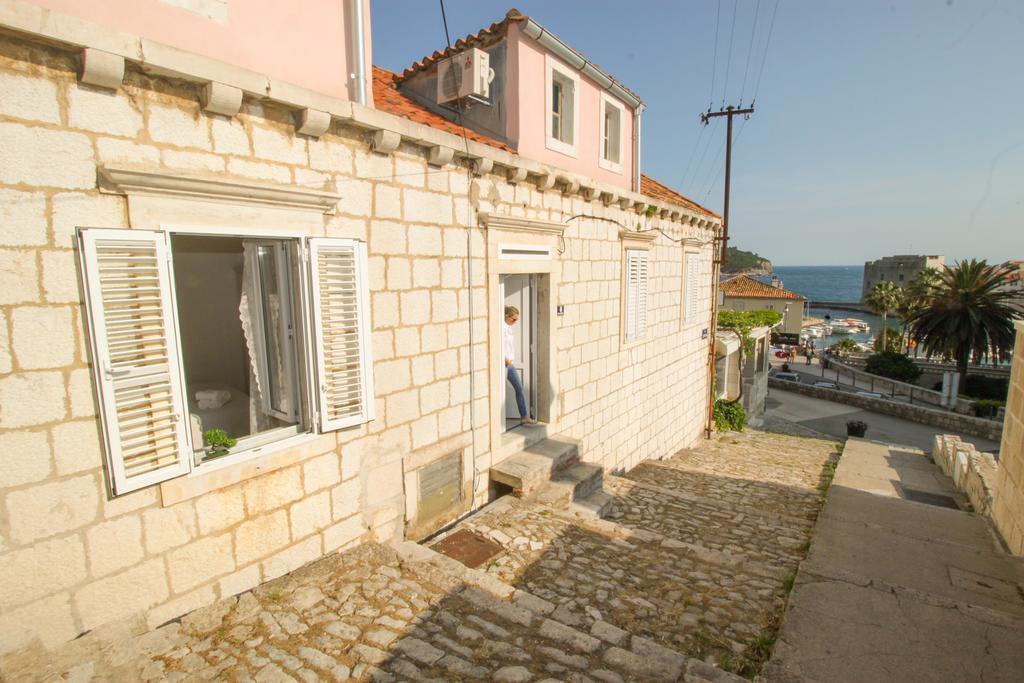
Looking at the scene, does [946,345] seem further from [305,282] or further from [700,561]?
[305,282]

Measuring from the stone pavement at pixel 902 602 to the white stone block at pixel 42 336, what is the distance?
456 centimetres

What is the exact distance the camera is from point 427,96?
23.2 feet

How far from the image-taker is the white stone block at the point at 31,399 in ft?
8.50

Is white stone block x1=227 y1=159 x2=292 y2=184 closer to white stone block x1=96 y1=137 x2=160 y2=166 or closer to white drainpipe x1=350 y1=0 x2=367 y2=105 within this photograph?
white stone block x1=96 y1=137 x2=160 y2=166

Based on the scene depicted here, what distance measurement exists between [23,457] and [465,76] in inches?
223

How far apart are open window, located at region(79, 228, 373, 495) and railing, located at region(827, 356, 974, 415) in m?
32.3

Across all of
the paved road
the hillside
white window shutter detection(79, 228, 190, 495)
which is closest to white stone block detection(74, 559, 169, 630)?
white window shutter detection(79, 228, 190, 495)

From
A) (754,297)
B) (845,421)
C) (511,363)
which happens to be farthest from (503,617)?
(754,297)

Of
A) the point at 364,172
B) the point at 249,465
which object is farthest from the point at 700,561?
the point at 364,172

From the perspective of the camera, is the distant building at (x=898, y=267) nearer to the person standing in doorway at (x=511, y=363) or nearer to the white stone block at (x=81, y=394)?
the person standing in doorway at (x=511, y=363)

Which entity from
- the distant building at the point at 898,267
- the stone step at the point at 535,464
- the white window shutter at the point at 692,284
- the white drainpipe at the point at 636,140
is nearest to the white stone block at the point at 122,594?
the stone step at the point at 535,464

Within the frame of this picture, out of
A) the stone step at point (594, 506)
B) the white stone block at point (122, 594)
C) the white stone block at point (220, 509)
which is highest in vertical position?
the white stone block at point (220, 509)

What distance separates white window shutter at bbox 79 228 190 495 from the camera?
2.80m

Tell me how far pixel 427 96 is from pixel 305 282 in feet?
14.7
